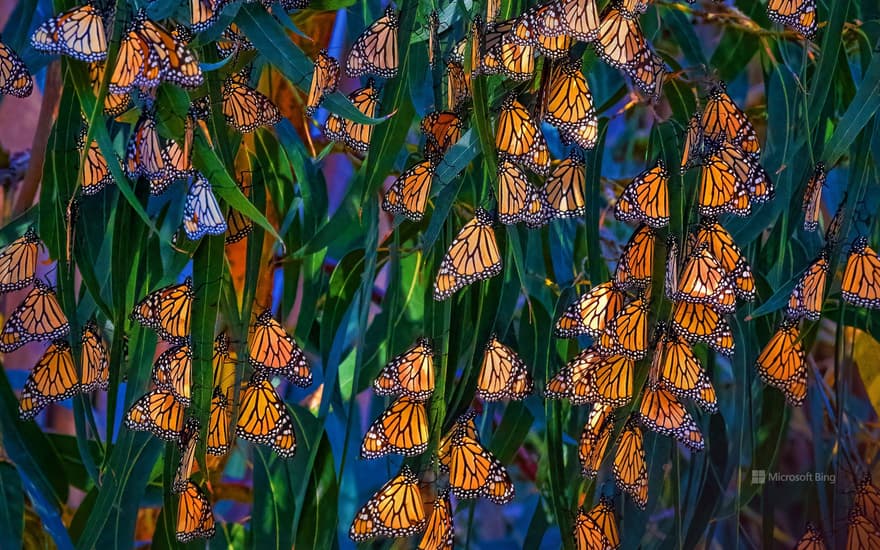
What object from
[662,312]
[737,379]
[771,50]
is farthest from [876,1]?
[662,312]

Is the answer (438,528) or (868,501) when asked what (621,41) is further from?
(868,501)

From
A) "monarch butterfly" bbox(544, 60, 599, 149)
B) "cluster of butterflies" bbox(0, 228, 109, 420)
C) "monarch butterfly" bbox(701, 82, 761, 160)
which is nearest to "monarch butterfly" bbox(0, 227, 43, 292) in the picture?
"cluster of butterflies" bbox(0, 228, 109, 420)

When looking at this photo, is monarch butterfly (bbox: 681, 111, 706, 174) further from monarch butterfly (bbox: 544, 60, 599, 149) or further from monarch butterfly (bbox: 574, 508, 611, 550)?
monarch butterfly (bbox: 574, 508, 611, 550)

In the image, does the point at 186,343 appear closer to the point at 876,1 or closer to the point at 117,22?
the point at 117,22

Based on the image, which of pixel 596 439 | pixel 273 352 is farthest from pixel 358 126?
pixel 596 439

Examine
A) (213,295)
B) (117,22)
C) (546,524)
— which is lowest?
(546,524)

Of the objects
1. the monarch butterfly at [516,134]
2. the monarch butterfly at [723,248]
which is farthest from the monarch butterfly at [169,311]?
the monarch butterfly at [723,248]
